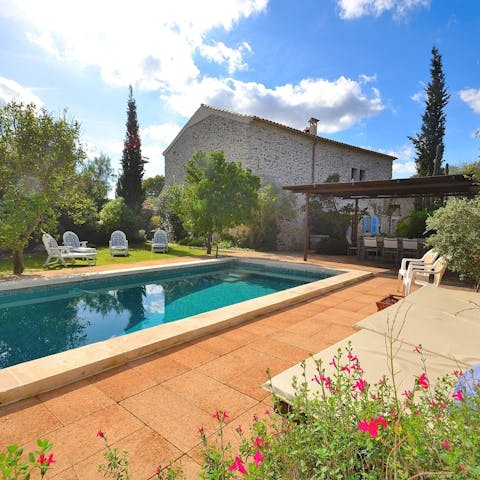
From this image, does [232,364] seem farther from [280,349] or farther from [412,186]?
[412,186]

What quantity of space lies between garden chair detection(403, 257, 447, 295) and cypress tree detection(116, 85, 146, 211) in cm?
1596

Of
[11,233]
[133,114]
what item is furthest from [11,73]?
[133,114]

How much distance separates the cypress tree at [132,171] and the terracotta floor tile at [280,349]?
16413 millimetres

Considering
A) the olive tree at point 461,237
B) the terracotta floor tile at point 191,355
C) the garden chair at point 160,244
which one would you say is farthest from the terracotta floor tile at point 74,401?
the garden chair at point 160,244

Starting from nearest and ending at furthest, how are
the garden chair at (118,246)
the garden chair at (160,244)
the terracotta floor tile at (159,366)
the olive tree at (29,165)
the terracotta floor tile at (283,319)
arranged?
the terracotta floor tile at (159,366)
the terracotta floor tile at (283,319)
the olive tree at (29,165)
the garden chair at (118,246)
the garden chair at (160,244)

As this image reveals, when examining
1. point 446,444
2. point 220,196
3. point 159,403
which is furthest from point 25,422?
point 220,196

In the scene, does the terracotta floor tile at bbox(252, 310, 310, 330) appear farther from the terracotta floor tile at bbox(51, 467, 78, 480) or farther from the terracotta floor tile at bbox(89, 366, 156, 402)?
the terracotta floor tile at bbox(51, 467, 78, 480)

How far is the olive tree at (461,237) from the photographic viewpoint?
6512mm

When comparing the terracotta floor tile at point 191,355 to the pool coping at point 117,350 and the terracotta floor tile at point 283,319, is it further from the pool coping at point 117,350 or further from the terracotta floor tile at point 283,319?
the terracotta floor tile at point 283,319

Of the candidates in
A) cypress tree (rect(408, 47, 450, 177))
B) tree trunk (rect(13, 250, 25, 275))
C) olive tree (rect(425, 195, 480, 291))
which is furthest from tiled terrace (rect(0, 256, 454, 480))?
cypress tree (rect(408, 47, 450, 177))

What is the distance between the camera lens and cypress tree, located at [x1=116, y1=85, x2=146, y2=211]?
63.1ft

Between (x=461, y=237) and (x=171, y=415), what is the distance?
7.01 m

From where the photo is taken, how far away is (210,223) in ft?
39.8

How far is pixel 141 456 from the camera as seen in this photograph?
2.03 meters
